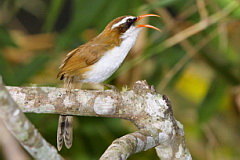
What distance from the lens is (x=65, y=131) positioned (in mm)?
3668

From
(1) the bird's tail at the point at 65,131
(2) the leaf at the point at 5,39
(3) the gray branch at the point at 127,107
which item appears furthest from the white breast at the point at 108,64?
(2) the leaf at the point at 5,39

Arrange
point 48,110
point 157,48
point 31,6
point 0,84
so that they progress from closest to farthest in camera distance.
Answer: point 0,84, point 48,110, point 157,48, point 31,6

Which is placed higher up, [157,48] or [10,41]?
[157,48]

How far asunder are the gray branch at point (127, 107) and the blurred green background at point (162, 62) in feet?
4.38

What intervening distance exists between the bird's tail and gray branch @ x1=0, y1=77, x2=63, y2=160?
133 cm

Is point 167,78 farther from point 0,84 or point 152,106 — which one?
point 0,84

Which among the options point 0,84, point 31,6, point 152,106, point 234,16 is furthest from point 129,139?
point 31,6

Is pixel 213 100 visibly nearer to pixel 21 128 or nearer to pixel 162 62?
pixel 162 62

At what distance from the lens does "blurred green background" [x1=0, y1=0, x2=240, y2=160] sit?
5.15 meters

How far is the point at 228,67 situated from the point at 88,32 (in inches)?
77.0

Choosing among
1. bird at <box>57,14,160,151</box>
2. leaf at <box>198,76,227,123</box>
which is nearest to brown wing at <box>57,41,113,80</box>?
bird at <box>57,14,160,151</box>

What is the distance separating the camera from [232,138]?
7.38 meters

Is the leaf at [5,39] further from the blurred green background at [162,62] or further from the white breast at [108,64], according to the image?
the white breast at [108,64]

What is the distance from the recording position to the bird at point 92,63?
3.65 meters
